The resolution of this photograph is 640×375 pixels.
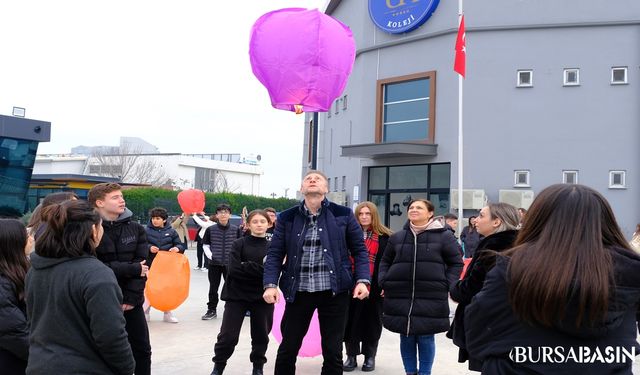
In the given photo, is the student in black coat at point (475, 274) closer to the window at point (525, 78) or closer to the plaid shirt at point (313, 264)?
the plaid shirt at point (313, 264)

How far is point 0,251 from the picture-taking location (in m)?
4.10

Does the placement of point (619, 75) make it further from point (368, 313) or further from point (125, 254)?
point (125, 254)

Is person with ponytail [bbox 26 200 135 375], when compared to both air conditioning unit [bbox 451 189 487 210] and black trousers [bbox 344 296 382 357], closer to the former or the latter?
black trousers [bbox 344 296 382 357]

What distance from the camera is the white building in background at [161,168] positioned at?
276 feet

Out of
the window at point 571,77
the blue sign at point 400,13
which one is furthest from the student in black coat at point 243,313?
the blue sign at point 400,13

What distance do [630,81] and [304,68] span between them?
1717 cm

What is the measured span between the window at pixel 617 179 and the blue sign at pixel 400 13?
8.41 meters

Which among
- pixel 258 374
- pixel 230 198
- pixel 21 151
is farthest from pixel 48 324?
pixel 230 198

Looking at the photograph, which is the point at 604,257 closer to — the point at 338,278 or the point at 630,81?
the point at 338,278

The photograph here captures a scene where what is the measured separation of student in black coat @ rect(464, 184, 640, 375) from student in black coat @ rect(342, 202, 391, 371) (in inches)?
194

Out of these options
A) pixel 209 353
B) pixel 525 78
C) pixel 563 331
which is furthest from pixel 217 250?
pixel 525 78

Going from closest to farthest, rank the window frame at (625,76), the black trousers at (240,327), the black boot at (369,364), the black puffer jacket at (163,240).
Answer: the black trousers at (240,327) < the black boot at (369,364) < the black puffer jacket at (163,240) < the window frame at (625,76)

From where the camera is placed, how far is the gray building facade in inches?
832

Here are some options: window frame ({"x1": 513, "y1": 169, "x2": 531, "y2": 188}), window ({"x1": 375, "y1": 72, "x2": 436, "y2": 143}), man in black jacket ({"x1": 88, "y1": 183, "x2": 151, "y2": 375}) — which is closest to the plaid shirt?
man in black jacket ({"x1": 88, "y1": 183, "x2": 151, "y2": 375})
